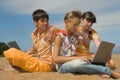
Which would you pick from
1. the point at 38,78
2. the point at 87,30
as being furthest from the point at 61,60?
the point at 87,30

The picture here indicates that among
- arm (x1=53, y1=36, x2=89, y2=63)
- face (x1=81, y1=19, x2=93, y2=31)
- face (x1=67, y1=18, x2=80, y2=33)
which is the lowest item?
arm (x1=53, y1=36, x2=89, y2=63)

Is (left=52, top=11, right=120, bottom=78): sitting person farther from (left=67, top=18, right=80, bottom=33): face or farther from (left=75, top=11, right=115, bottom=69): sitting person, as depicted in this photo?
(left=75, top=11, right=115, bottom=69): sitting person

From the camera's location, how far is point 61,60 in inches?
263

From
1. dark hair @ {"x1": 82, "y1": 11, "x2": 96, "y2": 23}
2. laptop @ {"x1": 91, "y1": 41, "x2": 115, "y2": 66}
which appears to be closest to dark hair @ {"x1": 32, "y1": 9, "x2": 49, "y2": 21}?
dark hair @ {"x1": 82, "y1": 11, "x2": 96, "y2": 23}

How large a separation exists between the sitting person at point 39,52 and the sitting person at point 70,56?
1.03 ft

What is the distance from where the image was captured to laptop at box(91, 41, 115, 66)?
21.7 feet

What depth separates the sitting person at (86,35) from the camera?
24.0 feet

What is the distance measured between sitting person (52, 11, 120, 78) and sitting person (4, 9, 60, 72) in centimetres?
31

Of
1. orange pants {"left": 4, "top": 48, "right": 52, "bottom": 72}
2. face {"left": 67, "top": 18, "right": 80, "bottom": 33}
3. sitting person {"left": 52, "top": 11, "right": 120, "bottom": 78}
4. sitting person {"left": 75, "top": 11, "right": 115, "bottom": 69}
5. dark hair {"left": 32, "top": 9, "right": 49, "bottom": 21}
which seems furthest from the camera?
sitting person {"left": 75, "top": 11, "right": 115, "bottom": 69}

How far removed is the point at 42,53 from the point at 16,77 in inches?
42.4

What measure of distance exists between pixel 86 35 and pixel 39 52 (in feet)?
3.43

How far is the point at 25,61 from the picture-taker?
Answer: 709 cm

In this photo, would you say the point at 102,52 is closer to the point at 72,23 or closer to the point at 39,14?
the point at 72,23

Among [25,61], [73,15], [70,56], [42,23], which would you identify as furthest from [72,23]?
[25,61]
